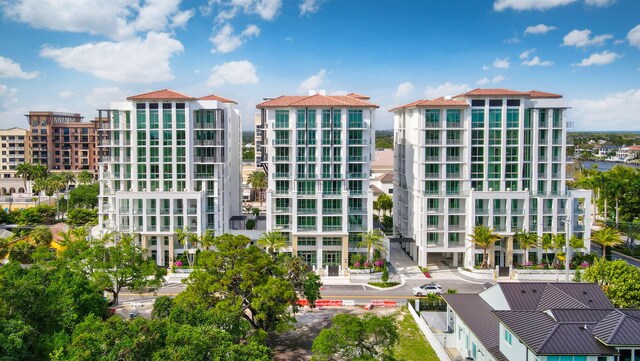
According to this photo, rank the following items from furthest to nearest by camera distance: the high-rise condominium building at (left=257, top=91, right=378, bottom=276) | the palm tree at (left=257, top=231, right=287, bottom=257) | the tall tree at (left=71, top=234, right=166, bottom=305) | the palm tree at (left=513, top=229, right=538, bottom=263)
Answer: the high-rise condominium building at (left=257, top=91, right=378, bottom=276), the palm tree at (left=513, top=229, right=538, bottom=263), the palm tree at (left=257, top=231, right=287, bottom=257), the tall tree at (left=71, top=234, right=166, bottom=305)

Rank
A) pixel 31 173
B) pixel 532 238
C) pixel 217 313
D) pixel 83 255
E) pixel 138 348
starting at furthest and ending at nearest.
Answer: pixel 31 173, pixel 532 238, pixel 83 255, pixel 217 313, pixel 138 348

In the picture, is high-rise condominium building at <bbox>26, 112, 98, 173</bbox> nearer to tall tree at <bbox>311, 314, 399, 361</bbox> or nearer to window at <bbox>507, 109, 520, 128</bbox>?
window at <bbox>507, 109, 520, 128</bbox>

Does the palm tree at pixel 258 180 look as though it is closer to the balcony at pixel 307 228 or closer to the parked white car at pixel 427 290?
the balcony at pixel 307 228

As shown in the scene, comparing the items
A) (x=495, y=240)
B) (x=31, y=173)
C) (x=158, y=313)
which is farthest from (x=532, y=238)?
(x=31, y=173)

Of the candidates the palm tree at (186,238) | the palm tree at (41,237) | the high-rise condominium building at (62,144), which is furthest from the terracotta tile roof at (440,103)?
the high-rise condominium building at (62,144)

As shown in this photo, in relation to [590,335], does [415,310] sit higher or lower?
lower

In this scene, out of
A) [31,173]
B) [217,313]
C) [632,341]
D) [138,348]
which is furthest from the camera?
[31,173]

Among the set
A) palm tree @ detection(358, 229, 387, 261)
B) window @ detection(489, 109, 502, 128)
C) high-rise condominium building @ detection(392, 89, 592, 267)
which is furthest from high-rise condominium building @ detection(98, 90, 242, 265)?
window @ detection(489, 109, 502, 128)

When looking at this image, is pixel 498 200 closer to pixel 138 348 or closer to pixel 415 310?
pixel 415 310
